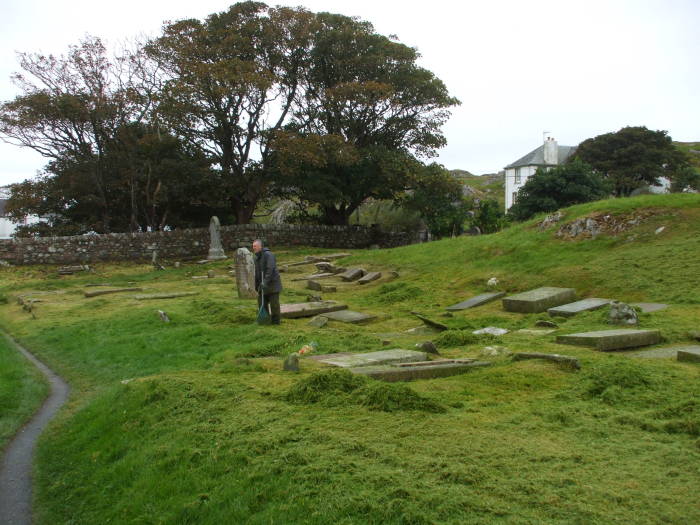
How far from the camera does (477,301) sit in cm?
1304

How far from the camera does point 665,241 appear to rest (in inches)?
543

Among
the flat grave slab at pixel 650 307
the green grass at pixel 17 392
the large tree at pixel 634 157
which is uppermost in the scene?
the large tree at pixel 634 157

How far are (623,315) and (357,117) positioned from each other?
2555 centimetres

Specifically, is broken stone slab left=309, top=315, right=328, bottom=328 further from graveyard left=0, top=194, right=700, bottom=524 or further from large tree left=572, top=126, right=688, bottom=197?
large tree left=572, top=126, right=688, bottom=197

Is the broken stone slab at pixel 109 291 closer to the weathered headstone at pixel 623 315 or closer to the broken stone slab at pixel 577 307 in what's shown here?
the broken stone slab at pixel 577 307

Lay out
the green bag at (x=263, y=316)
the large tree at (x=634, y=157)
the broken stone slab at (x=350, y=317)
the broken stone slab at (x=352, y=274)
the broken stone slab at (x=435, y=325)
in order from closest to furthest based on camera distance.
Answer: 1. the broken stone slab at (x=435, y=325)
2. the green bag at (x=263, y=316)
3. the broken stone slab at (x=350, y=317)
4. the broken stone slab at (x=352, y=274)
5. the large tree at (x=634, y=157)

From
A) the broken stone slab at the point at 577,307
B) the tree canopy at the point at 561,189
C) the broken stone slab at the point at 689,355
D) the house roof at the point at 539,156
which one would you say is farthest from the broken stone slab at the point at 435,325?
the house roof at the point at 539,156

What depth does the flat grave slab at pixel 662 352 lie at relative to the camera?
280 inches

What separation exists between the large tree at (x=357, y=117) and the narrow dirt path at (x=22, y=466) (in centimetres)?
2168

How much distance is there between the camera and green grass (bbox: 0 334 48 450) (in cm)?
738

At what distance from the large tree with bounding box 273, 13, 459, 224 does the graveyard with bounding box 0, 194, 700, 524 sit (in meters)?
16.8

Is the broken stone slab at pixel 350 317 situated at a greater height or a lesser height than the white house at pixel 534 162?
lesser

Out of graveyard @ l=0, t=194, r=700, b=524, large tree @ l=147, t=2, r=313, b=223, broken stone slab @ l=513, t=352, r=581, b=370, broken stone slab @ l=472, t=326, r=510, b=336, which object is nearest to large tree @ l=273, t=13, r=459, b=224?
large tree @ l=147, t=2, r=313, b=223

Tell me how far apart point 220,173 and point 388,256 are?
13127mm
